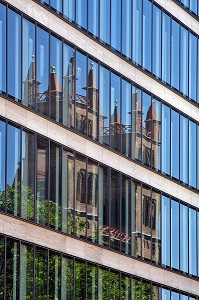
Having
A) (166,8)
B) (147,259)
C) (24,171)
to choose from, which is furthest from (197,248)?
(24,171)

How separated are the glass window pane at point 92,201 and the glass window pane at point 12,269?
595cm

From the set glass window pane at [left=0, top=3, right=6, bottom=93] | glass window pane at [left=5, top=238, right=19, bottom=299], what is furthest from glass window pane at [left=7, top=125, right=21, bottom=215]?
glass window pane at [left=0, top=3, right=6, bottom=93]

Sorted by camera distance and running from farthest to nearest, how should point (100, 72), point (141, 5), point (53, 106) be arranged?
point (141, 5)
point (100, 72)
point (53, 106)

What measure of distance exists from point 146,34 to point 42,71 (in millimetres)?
10260

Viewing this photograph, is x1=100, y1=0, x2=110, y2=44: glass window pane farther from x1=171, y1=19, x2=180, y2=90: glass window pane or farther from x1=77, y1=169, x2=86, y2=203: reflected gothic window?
x1=171, y1=19, x2=180, y2=90: glass window pane

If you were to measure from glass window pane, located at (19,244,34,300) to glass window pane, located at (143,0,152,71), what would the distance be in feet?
46.3

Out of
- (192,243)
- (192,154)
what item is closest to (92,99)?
(192,154)

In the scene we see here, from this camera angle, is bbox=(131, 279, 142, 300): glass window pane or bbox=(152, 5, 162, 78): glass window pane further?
bbox=(152, 5, 162, 78): glass window pane

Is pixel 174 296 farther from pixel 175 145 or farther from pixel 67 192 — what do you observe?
pixel 67 192

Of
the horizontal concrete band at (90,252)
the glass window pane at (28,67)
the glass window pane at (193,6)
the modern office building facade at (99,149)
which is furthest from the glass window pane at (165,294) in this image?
the glass window pane at (193,6)

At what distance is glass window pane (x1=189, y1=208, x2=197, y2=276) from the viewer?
63553 millimetres

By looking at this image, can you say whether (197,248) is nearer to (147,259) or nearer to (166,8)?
(147,259)

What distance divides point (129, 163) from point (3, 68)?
1092cm

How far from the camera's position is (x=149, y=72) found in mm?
60750
